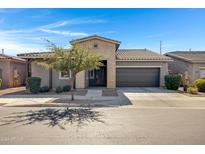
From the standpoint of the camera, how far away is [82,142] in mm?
5793

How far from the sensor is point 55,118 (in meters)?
8.73

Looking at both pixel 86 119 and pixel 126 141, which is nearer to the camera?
pixel 126 141

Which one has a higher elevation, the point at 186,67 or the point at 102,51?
the point at 102,51

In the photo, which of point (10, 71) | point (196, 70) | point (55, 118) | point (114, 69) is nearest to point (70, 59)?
point (55, 118)

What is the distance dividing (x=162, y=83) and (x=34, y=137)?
61.0ft

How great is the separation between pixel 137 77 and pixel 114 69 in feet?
11.1

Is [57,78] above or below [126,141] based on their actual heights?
above

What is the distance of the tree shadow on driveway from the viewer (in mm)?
7929

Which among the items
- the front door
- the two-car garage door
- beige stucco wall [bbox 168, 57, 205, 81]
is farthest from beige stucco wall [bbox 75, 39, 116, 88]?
beige stucco wall [bbox 168, 57, 205, 81]

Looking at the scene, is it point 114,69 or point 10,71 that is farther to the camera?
point 10,71

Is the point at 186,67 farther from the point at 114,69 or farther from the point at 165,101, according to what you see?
the point at 165,101

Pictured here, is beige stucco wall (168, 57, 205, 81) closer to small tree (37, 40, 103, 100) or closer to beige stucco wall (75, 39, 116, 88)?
beige stucco wall (75, 39, 116, 88)
